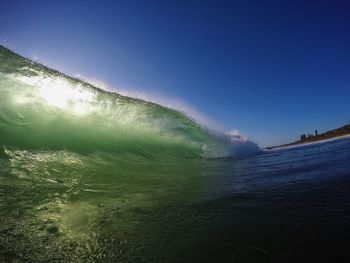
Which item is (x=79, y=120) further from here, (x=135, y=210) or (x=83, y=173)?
(x=135, y=210)

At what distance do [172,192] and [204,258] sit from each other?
2558 millimetres

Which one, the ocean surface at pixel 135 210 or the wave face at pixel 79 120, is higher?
the wave face at pixel 79 120

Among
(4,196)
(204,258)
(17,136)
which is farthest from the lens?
(17,136)

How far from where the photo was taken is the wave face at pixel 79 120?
8.32 meters

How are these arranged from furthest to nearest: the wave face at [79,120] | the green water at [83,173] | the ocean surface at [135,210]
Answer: the wave face at [79,120] < the green water at [83,173] < the ocean surface at [135,210]

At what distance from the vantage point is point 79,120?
1060 cm

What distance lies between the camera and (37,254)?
235 centimetres

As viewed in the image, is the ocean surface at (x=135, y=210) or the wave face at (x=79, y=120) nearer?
the ocean surface at (x=135, y=210)

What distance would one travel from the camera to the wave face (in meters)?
8.32

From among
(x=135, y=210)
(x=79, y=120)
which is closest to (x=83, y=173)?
(x=135, y=210)

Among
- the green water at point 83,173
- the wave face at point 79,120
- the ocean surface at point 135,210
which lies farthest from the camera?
the wave face at point 79,120

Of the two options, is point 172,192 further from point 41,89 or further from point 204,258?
point 41,89

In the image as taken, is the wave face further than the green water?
Yes

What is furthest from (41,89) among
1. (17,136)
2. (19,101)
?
(17,136)
